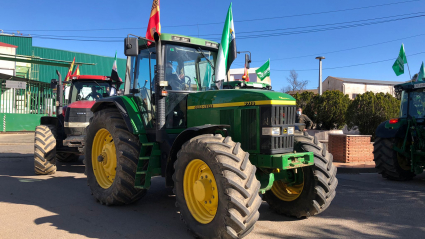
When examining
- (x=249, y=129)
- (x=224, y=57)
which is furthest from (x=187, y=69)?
(x=249, y=129)

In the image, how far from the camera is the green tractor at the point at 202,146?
144 inches

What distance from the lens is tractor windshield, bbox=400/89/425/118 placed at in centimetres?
796

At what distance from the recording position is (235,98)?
14.2 ft

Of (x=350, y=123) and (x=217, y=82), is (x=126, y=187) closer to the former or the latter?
(x=217, y=82)

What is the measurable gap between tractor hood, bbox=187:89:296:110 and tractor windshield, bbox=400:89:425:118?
5.26 meters

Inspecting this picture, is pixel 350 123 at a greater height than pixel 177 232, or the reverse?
pixel 350 123

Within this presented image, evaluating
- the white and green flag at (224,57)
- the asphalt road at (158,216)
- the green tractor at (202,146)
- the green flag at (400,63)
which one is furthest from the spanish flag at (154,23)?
the green flag at (400,63)

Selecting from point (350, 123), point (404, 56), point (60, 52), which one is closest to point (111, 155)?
point (404, 56)

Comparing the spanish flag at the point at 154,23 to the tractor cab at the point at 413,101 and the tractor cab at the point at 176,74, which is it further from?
the tractor cab at the point at 413,101

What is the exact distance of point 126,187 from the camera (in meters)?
5.09

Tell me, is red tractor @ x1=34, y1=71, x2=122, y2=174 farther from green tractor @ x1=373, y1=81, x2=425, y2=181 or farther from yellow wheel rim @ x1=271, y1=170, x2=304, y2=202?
green tractor @ x1=373, y1=81, x2=425, y2=181

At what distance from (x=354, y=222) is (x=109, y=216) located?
11.3ft

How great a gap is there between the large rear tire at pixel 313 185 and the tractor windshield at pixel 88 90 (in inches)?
260

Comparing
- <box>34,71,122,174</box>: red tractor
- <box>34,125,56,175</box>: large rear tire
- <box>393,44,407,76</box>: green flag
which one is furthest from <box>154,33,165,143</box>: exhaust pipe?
<box>393,44,407,76</box>: green flag
